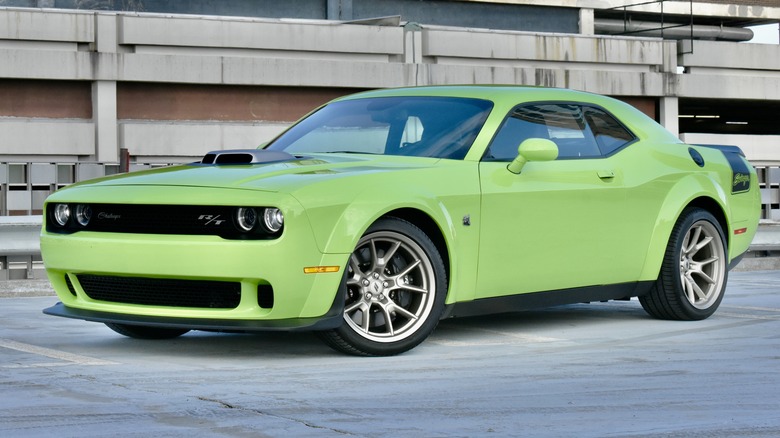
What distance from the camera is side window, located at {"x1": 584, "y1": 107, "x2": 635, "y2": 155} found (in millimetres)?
8133

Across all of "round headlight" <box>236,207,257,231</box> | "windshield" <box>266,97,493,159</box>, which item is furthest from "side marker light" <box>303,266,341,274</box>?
"windshield" <box>266,97,493,159</box>

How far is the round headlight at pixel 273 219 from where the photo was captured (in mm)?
6246

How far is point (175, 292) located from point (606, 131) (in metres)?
3.01

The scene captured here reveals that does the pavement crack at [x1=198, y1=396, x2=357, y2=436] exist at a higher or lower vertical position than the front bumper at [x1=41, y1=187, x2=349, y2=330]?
lower

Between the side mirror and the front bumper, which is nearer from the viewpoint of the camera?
the front bumper

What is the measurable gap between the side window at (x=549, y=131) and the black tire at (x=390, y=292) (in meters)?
0.84

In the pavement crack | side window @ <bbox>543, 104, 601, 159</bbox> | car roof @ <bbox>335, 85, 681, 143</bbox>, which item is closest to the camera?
the pavement crack

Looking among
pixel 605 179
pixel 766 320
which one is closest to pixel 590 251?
pixel 605 179

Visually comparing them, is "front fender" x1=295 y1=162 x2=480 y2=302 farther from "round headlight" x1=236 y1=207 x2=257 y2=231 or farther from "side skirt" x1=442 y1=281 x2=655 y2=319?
"round headlight" x1=236 y1=207 x2=257 y2=231

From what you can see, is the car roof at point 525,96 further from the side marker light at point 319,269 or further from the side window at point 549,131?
the side marker light at point 319,269

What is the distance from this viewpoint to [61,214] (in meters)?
6.97

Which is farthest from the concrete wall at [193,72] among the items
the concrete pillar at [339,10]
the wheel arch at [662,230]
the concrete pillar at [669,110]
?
the wheel arch at [662,230]

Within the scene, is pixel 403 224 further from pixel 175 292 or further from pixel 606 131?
pixel 606 131

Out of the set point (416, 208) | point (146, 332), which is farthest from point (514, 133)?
point (146, 332)
